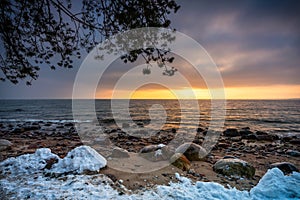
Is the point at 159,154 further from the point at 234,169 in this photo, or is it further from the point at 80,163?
the point at 80,163

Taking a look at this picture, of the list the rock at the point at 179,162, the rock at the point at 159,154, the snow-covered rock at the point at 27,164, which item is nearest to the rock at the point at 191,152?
the rock at the point at 159,154

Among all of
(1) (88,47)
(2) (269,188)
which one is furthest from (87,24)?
(2) (269,188)

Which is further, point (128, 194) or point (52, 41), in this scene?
point (52, 41)

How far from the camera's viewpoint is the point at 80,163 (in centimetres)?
460

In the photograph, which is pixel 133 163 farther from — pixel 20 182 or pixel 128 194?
pixel 20 182

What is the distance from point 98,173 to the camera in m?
4.44

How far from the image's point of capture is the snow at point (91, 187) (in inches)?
137

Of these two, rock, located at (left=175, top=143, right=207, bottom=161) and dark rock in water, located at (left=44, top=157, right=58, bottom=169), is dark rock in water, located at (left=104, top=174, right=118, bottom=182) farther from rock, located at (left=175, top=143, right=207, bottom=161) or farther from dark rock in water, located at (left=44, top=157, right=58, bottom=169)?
rock, located at (left=175, top=143, right=207, bottom=161)

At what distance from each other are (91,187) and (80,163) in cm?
110

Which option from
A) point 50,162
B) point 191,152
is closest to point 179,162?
point 191,152

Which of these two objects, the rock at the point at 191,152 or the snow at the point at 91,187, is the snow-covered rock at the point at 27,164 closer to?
the snow at the point at 91,187

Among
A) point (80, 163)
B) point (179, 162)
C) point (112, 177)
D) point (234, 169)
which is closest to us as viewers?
point (112, 177)

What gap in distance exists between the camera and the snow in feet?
11.4

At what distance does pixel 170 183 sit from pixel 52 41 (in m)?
4.31
